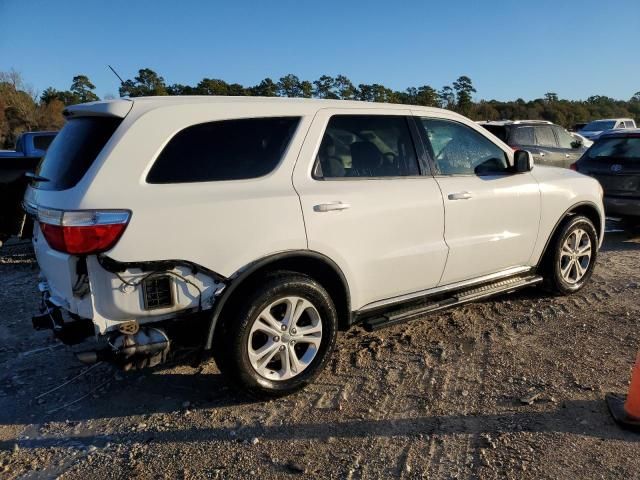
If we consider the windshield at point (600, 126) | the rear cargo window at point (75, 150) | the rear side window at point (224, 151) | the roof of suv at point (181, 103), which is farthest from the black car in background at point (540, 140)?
the windshield at point (600, 126)

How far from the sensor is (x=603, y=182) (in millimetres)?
7852

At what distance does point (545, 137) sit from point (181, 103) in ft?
36.8

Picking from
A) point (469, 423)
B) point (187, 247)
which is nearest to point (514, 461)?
point (469, 423)

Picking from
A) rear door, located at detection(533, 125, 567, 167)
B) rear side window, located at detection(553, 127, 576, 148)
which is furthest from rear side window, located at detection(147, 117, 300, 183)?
Answer: rear side window, located at detection(553, 127, 576, 148)

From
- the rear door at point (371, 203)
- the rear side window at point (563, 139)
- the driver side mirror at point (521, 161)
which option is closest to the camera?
the rear door at point (371, 203)

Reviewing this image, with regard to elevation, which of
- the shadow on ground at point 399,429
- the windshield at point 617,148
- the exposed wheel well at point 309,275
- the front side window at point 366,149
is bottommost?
the shadow on ground at point 399,429

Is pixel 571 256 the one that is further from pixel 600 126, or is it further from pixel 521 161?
pixel 600 126

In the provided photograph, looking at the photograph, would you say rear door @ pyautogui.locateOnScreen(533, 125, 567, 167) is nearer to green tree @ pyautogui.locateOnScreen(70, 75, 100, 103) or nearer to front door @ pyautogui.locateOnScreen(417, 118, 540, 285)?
front door @ pyautogui.locateOnScreen(417, 118, 540, 285)

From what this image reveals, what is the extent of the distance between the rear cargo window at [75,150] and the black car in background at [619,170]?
720 centimetres

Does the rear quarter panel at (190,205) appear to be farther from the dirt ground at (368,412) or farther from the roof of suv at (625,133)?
the roof of suv at (625,133)

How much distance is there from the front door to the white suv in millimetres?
18

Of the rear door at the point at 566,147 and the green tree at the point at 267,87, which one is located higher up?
the green tree at the point at 267,87

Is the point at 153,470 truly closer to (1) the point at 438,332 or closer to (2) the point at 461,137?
(1) the point at 438,332

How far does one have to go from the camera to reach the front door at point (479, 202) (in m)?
4.12
